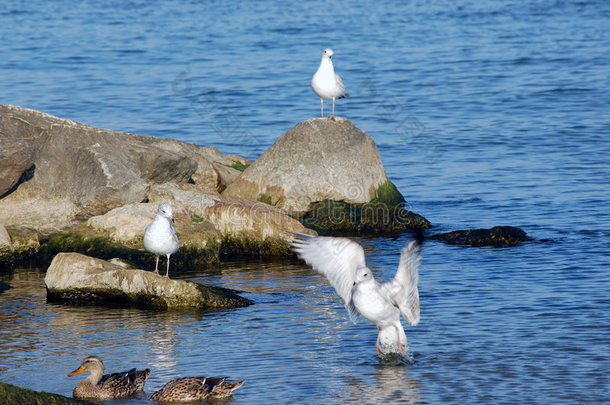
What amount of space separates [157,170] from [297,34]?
91.8 feet

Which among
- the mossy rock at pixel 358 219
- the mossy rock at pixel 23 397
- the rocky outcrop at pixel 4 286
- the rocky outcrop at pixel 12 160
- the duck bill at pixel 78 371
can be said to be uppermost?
the rocky outcrop at pixel 12 160

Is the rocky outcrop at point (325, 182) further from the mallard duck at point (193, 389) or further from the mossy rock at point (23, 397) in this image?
the mossy rock at point (23, 397)

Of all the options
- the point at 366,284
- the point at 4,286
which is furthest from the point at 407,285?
the point at 4,286

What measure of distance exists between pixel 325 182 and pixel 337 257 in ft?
23.3

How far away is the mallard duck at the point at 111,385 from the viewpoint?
10789 mm

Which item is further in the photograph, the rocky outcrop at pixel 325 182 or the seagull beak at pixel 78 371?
the rocky outcrop at pixel 325 182

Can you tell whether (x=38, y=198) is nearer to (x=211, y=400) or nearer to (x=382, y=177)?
(x=382, y=177)

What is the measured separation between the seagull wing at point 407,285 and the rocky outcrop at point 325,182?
21.2ft

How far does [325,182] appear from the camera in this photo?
63.5 feet

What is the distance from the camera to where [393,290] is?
1236cm

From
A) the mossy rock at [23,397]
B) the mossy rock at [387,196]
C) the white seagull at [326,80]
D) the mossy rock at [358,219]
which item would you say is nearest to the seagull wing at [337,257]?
the mossy rock at [23,397]

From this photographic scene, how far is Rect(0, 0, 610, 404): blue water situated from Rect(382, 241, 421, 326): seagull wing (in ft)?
1.68

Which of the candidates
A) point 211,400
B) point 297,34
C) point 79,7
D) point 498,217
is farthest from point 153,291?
point 79,7

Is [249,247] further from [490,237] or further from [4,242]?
[490,237]
